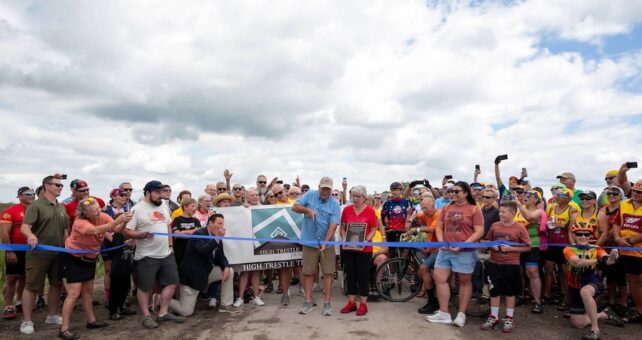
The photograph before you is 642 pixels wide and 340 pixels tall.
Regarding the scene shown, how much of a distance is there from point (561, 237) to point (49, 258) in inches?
318

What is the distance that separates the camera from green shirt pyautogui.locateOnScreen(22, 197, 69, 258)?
232 inches

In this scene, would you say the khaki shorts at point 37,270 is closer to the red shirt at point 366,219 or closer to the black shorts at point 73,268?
the black shorts at point 73,268

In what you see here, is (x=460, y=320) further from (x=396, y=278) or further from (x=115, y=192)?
(x=115, y=192)

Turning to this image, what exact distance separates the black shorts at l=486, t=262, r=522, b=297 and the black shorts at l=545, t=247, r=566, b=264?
5.35 feet

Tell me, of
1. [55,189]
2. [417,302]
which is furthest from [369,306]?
[55,189]

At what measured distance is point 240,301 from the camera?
7.17m

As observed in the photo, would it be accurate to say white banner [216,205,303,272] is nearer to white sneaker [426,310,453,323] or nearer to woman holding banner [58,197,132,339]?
woman holding banner [58,197,132,339]

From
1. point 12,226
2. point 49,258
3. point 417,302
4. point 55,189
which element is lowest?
point 417,302

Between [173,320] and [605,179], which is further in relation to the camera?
[605,179]

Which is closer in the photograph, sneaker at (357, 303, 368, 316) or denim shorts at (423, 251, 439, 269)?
sneaker at (357, 303, 368, 316)

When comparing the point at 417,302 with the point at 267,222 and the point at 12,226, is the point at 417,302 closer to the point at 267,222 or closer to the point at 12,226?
the point at 267,222

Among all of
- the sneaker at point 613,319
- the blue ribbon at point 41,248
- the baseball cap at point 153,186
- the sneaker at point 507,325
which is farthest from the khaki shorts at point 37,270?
the sneaker at point 613,319

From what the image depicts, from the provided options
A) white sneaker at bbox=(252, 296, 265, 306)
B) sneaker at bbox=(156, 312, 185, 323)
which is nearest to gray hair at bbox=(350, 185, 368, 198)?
white sneaker at bbox=(252, 296, 265, 306)

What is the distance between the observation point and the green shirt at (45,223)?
5.89 meters
